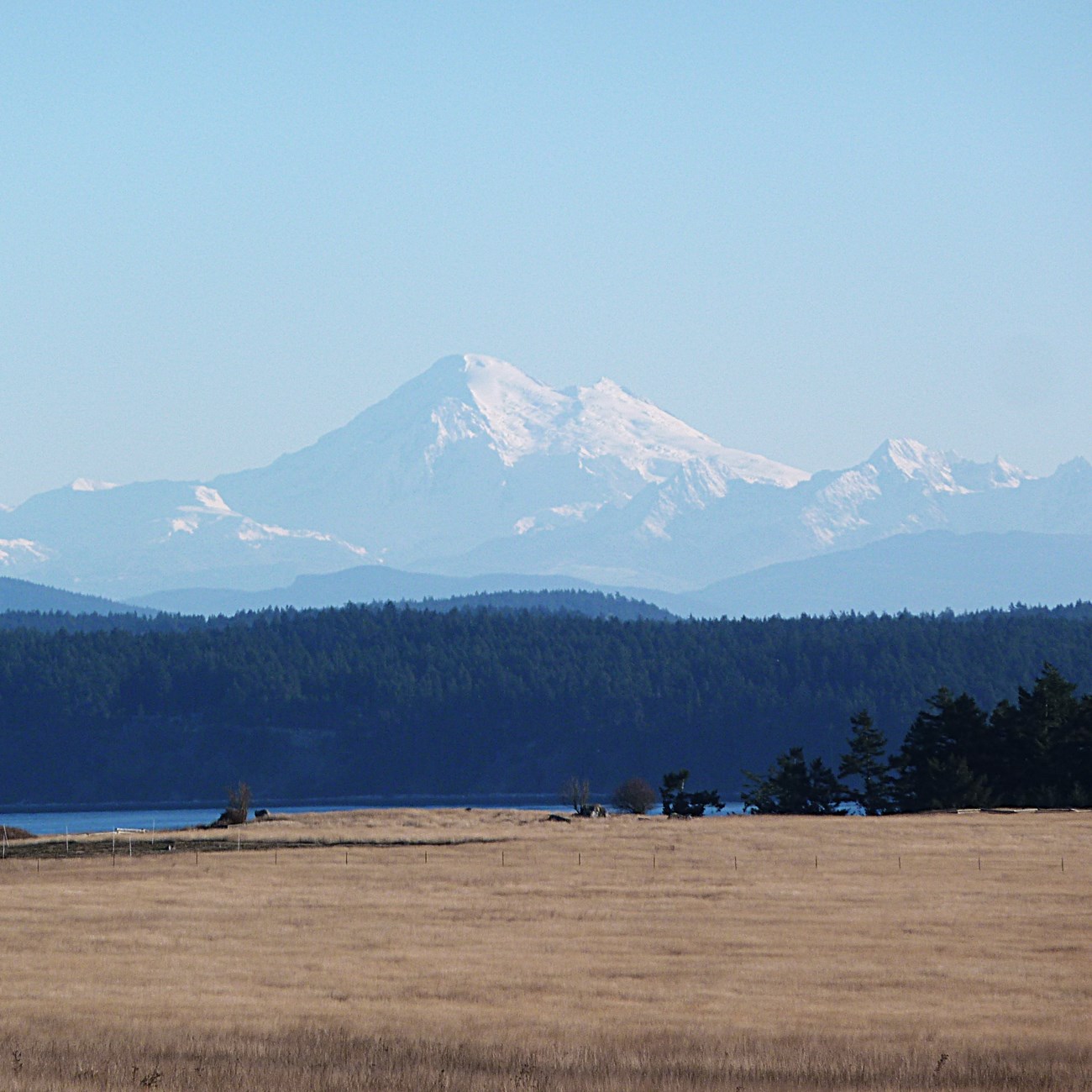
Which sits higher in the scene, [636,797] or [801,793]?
[801,793]

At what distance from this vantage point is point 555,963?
175ft

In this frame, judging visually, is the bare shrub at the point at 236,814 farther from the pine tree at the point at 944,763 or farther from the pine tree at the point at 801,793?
the pine tree at the point at 944,763

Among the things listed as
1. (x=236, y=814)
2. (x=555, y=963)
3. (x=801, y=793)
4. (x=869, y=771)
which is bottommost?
(x=555, y=963)

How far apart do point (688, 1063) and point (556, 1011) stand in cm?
772

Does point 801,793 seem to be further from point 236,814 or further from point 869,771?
point 236,814

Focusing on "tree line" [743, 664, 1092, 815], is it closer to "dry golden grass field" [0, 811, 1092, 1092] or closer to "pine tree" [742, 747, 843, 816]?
"pine tree" [742, 747, 843, 816]

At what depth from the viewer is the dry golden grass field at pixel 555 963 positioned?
3778cm

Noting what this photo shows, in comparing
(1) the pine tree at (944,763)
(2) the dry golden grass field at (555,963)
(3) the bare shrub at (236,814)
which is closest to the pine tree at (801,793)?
(1) the pine tree at (944,763)

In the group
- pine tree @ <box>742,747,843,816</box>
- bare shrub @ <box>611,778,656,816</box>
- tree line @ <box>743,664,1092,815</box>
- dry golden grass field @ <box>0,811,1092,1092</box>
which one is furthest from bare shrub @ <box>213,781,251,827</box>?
tree line @ <box>743,664,1092,815</box>

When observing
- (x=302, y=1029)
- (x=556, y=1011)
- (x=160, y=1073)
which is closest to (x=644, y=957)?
Answer: (x=556, y=1011)

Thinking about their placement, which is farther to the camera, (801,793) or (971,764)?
(801,793)

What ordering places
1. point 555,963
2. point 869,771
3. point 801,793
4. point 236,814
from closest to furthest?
point 555,963 → point 236,814 → point 869,771 → point 801,793

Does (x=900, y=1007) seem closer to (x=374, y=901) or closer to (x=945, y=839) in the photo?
(x=374, y=901)

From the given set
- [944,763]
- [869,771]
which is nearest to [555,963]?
[944,763]
